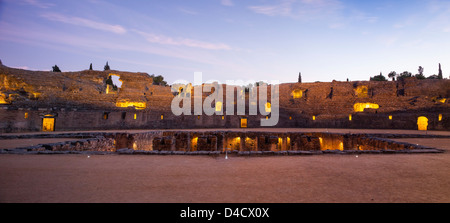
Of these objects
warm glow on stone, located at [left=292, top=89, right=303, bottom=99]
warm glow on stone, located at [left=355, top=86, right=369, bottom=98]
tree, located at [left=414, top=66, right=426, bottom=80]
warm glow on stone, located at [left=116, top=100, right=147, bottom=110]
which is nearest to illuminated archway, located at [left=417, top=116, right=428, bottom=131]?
warm glow on stone, located at [left=355, top=86, right=369, bottom=98]

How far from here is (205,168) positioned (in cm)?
655

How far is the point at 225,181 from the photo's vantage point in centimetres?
506

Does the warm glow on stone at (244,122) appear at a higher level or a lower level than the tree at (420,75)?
lower

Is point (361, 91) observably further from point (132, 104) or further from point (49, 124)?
point (49, 124)

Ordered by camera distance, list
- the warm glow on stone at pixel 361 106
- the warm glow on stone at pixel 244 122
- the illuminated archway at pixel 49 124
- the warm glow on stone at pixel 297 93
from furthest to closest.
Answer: the warm glow on stone at pixel 297 93 → the warm glow on stone at pixel 361 106 → the warm glow on stone at pixel 244 122 → the illuminated archway at pixel 49 124

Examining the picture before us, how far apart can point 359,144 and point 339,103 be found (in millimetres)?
20077

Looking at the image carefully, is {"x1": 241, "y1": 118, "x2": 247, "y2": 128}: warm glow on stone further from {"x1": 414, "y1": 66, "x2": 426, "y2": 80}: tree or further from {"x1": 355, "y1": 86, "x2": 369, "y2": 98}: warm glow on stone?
{"x1": 414, "y1": 66, "x2": 426, "y2": 80}: tree

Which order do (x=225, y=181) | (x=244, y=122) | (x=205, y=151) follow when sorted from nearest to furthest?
(x=225, y=181), (x=205, y=151), (x=244, y=122)

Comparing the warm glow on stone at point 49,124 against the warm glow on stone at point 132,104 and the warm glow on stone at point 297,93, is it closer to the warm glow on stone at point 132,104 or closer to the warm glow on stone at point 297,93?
the warm glow on stone at point 132,104

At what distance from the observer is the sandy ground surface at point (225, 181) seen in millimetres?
3900

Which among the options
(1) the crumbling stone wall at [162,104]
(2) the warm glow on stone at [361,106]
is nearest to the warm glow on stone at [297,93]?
(1) the crumbling stone wall at [162,104]

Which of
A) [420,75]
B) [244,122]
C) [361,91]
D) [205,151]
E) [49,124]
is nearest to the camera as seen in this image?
[205,151]

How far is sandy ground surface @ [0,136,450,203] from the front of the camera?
12.8ft

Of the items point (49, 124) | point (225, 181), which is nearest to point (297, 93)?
point (49, 124)
